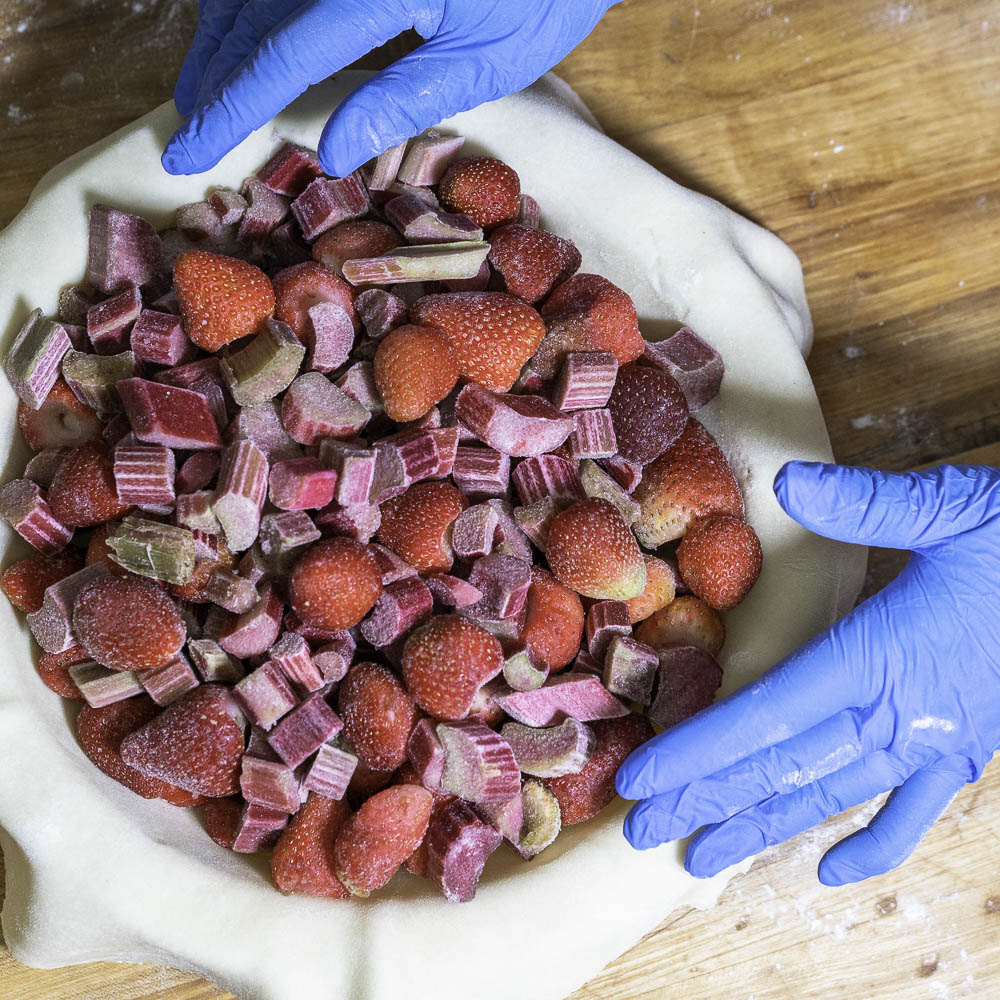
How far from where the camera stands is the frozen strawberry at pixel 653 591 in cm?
157

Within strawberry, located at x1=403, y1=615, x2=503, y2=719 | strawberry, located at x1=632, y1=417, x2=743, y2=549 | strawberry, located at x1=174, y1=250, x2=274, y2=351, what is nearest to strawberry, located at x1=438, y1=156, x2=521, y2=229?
strawberry, located at x1=174, y1=250, x2=274, y2=351

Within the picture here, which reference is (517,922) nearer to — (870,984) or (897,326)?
(870,984)

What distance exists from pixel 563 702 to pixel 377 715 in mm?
300

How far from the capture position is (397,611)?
1444mm

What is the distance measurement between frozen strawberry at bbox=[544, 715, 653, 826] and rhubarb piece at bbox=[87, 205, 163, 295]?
1.10 metres

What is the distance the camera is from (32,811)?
4.52 feet

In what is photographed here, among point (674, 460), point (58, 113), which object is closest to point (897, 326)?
point (674, 460)

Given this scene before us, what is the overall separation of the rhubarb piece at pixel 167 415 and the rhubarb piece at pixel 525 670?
1.89 feet

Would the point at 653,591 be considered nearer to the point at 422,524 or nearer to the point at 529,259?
the point at 422,524

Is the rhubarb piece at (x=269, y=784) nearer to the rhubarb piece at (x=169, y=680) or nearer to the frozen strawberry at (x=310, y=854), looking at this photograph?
the frozen strawberry at (x=310, y=854)

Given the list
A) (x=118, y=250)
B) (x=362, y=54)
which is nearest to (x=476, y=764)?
(x=118, y=250)

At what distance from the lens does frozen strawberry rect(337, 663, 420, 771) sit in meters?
1.41

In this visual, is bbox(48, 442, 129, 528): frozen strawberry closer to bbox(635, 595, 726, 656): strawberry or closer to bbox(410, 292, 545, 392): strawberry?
bbox(410, 292, 545, 392): strawberry

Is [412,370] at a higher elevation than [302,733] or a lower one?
higher
